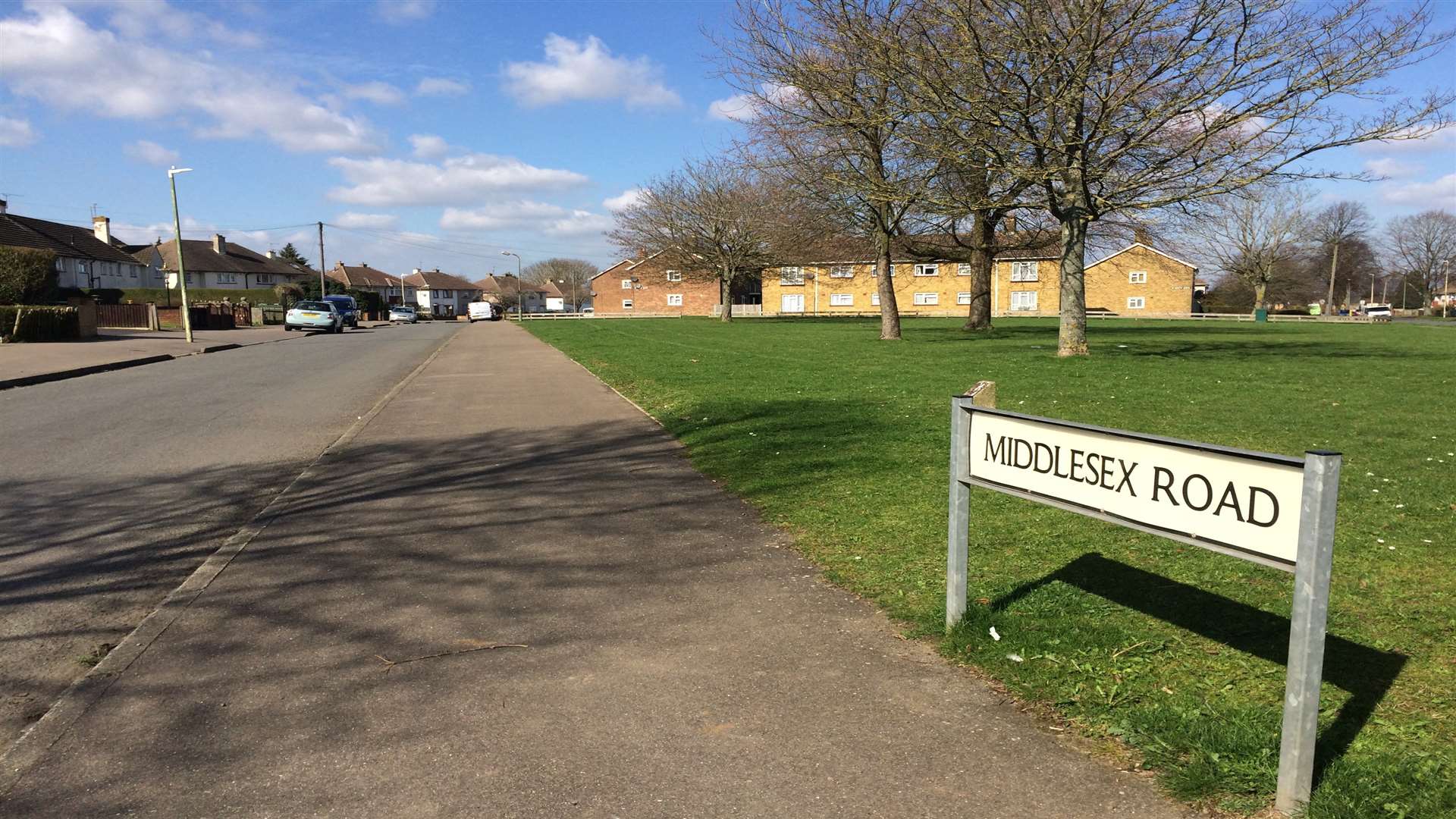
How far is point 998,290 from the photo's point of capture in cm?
7406

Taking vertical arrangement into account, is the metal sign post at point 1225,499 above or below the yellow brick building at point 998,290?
below

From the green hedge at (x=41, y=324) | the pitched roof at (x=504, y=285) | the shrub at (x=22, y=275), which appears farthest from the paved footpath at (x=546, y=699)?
the pitched roof at (x=504, y=285)

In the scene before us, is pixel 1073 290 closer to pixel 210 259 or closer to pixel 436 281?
pixel 210 259

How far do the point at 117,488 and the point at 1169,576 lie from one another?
7695mm

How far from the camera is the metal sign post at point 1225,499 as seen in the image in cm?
245

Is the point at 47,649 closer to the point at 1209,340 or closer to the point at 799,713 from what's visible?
the point at 799,713

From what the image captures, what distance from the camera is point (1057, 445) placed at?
10.9 feet

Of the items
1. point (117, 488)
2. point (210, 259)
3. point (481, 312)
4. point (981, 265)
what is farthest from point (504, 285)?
point (117, 488)

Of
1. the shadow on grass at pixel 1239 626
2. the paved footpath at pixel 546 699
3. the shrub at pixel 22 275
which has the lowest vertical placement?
the paved footpath at pixel 546 699

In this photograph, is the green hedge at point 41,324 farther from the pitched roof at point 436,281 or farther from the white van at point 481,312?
the pitched roof at point 436,281

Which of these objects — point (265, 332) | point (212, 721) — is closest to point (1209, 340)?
point (212, 721)

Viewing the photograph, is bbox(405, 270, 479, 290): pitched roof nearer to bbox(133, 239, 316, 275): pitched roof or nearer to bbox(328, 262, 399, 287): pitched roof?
bbox(328, 262, 399, 287): pitched roof

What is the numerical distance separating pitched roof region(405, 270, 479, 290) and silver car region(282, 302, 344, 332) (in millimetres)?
99974

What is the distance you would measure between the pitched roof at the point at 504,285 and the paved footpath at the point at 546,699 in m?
159
